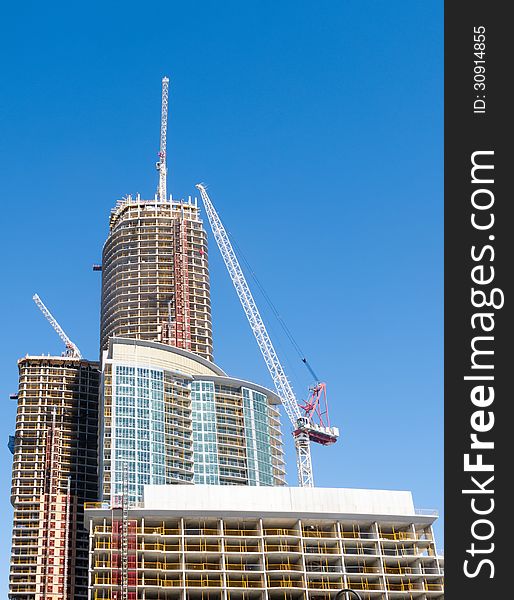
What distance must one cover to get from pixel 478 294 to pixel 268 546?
153 metres

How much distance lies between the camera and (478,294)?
39.8 meters

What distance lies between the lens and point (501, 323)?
130 ft

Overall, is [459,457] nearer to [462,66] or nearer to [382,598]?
[462,66]

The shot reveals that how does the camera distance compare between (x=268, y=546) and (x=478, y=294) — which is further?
(x=268, y=546)

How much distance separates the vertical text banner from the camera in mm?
37938

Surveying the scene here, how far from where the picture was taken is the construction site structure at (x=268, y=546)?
577 ft

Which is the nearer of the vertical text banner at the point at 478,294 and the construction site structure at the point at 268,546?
the vertical text banner at the point at 478,294

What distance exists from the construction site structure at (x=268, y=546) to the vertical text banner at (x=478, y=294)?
5605 inches

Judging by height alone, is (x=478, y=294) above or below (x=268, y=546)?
below

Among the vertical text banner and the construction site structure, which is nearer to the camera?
the vertical text banner

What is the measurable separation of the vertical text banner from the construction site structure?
142377mm

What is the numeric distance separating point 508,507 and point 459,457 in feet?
8.91

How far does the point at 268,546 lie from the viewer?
18488cm

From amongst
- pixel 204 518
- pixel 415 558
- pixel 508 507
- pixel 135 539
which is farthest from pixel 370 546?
pixel 508 507
